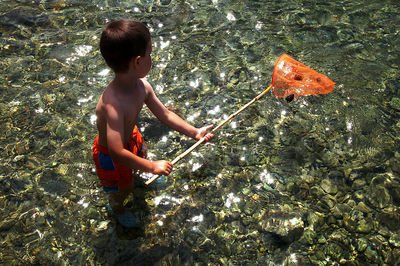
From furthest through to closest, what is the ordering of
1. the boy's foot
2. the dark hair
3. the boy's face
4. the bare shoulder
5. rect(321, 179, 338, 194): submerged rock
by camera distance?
rect(321, 179, 338, 194): submerged rock
the boy's foot
the bare shoulder
the boy's face
the dark hair

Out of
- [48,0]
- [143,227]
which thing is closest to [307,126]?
[143,227]

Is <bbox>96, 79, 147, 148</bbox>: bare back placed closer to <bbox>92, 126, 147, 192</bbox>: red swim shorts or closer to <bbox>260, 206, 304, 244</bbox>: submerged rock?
<bbox>92, 126, 147, 192</bbox>: red swim shorts

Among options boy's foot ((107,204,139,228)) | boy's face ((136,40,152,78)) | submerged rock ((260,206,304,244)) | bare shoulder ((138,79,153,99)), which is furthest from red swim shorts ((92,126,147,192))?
submerged rock ((260,206,304,244))

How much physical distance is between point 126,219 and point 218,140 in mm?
1358

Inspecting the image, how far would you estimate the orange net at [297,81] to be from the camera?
13.5 feet

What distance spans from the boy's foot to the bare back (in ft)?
2.31

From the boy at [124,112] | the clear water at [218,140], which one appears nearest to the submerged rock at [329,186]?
the clear water at [218,140]

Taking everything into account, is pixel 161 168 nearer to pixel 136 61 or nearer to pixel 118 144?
pixel 118 144

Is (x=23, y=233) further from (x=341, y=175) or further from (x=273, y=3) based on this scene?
(x=273, y=3)

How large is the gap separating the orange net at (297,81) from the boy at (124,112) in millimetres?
1347

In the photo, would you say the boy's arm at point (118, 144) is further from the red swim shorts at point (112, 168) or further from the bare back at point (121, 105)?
the red swim shorts at point (112, 168)

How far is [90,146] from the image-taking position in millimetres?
3936

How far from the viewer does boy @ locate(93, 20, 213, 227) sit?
2541 millimetres

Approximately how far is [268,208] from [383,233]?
1013 mm
